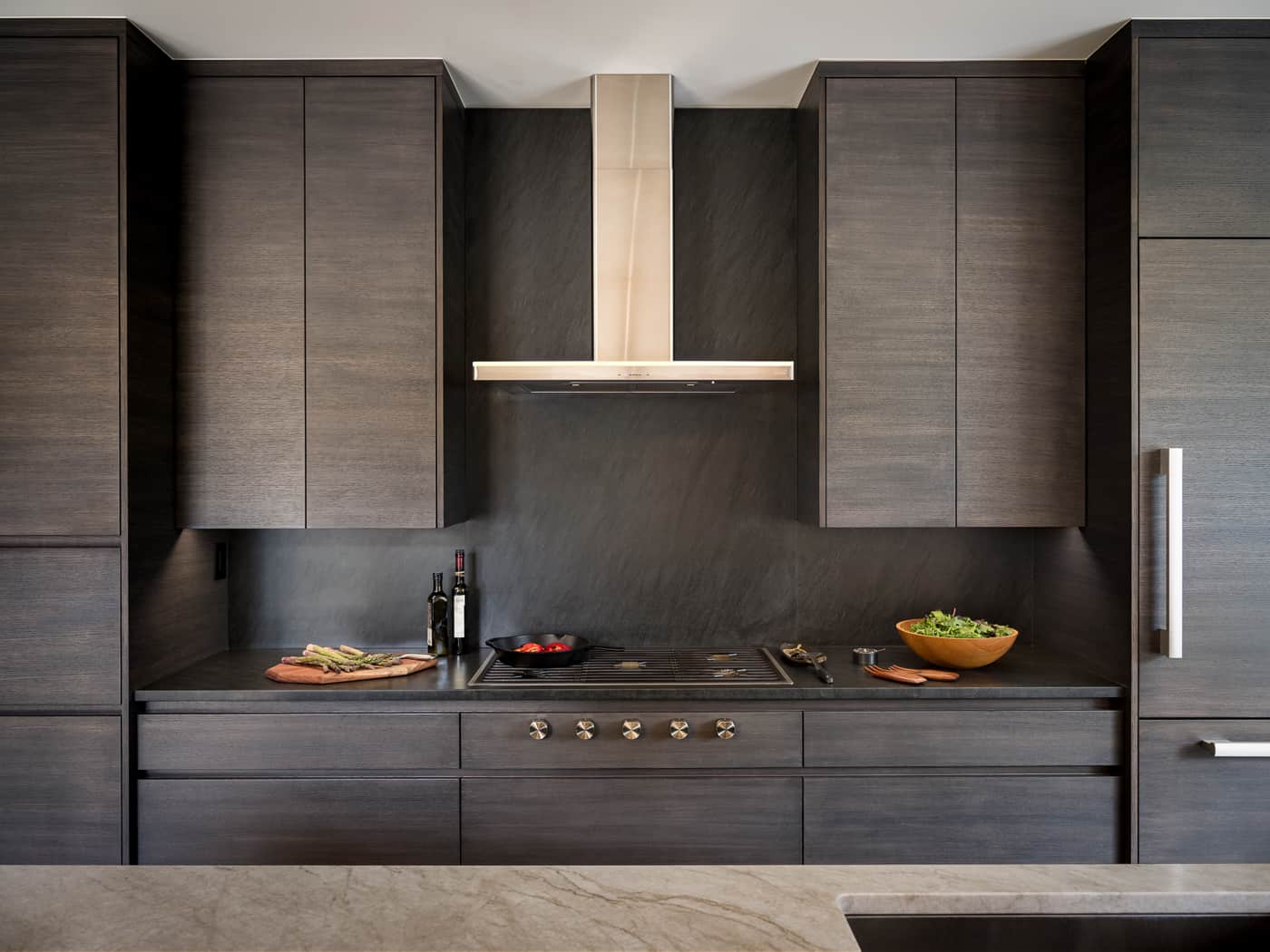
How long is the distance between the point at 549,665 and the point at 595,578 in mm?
429

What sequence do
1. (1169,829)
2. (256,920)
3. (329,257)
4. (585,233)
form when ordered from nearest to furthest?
1. (256,920)
2. (1169,829)
3. (329,257)
4. (585,233)

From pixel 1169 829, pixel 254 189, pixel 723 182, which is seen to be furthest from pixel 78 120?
pixel 1169 829

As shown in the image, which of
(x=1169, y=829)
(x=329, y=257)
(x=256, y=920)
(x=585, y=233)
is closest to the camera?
(x=256, y=920)

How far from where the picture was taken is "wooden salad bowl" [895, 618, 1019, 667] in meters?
2.26

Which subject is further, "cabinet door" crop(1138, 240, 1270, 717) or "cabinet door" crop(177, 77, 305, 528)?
"cabinet door" crop(177, 77, 305, 528)

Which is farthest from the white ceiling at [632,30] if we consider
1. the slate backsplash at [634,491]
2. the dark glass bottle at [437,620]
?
the dark glass bottle at [437,620]

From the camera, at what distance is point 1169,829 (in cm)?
212

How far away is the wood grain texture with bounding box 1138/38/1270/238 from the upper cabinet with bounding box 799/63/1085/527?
0.76 ft

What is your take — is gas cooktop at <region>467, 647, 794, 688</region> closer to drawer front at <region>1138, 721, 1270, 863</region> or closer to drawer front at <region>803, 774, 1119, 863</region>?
drawer front at <region>803, 774, 1119, 863</region>

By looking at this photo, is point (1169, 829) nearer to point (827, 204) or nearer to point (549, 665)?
point (549, 665)

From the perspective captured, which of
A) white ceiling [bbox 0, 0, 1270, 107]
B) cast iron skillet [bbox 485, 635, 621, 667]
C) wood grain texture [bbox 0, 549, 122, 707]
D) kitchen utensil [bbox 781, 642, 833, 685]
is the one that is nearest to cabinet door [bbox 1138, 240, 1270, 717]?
white ceiling [bbox 0, 0, 1270, 107]

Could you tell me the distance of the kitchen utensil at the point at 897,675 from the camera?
7.18 ft

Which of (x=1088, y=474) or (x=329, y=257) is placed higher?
(x=329, y=257)

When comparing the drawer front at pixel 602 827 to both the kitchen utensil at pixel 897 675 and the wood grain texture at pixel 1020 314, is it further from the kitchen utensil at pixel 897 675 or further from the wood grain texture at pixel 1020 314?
the wood grain texture at pixel 1020 314
